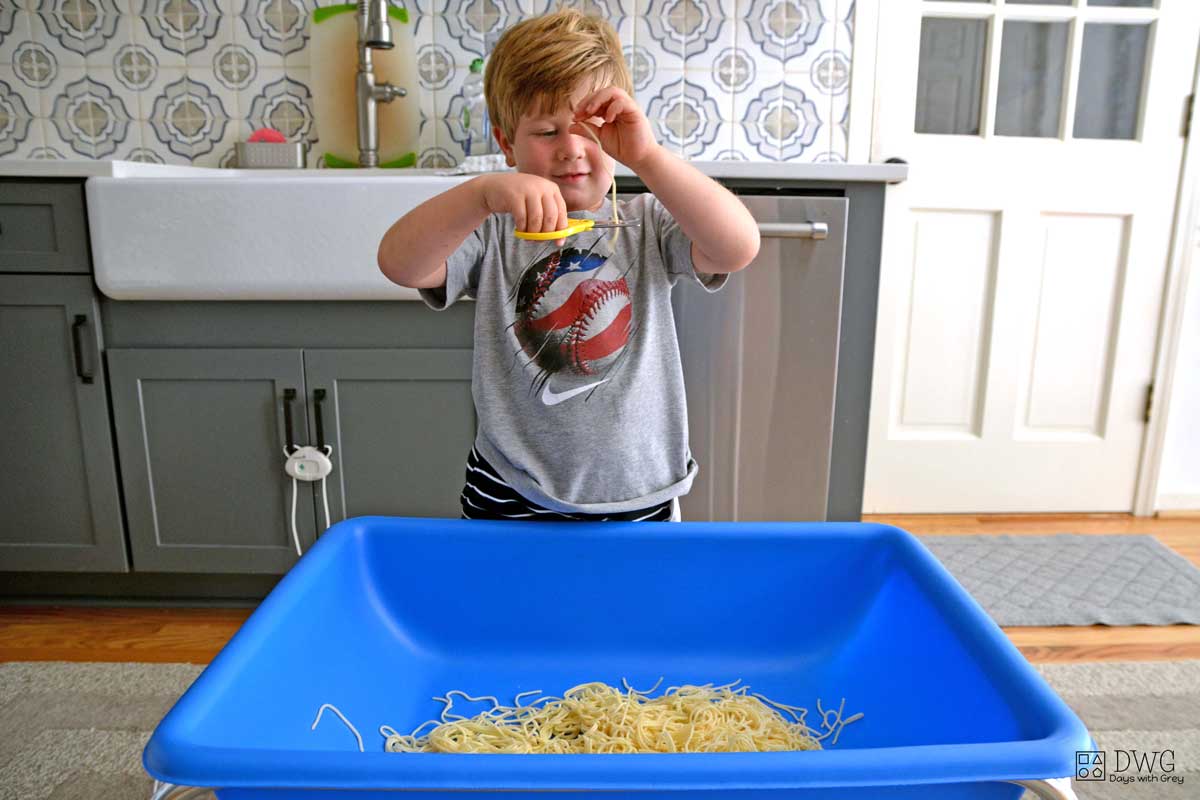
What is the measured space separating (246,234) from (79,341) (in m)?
0.37

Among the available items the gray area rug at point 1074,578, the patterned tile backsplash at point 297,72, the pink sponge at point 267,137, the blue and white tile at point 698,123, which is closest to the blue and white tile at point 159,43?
the patterned tile backsplash at point 297,72

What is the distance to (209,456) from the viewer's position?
1.45 meters

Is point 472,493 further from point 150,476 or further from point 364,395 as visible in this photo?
point 150,476

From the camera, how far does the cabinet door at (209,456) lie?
142 centimetres

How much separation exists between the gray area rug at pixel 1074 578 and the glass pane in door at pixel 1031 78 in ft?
3.15

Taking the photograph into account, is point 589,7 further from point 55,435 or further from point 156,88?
point 55,435

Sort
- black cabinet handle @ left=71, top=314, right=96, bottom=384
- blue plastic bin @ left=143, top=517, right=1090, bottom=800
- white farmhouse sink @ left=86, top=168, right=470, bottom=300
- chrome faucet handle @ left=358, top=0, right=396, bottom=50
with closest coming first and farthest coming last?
blue plastic bin @ left=143, top=517, right=1090, bottom=800 → white farmhouse sink @ left=86, top=168, right=470, bottom=300 → black cabinet handle @ left=71, top=314, right=96, bottom=384 → chrome faucet handle @ left=358, top=0, right=396, bottom=50

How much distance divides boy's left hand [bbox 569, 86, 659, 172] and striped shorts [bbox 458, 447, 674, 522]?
358mm

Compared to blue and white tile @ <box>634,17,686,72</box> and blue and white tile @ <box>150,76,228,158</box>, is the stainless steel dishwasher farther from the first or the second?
blue and white tile @ <box>150,76,228,158</box>

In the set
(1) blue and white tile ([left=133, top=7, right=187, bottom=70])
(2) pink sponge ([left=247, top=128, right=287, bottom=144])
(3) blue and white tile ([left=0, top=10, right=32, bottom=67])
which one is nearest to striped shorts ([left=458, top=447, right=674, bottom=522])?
(2) pink sponge ([left=247, top=128, right=287, bottom=144])

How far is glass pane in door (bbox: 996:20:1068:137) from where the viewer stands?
194 centimetres

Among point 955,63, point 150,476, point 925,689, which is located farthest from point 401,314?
point 955,63

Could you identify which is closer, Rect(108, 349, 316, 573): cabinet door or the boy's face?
the boy's face

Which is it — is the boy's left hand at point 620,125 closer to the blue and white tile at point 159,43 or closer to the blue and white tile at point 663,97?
the blue and white tile at point 663,97
